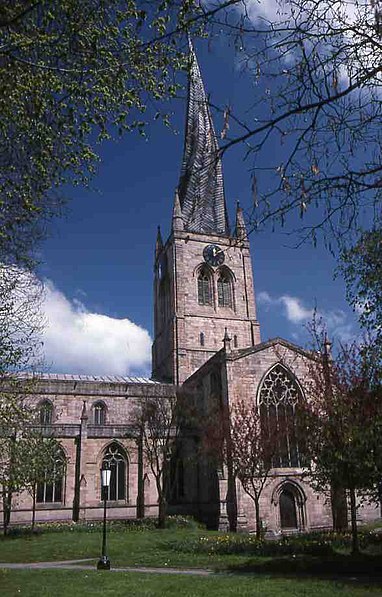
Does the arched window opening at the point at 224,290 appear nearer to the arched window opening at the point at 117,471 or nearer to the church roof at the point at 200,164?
the arched window opening at the point at 117,471

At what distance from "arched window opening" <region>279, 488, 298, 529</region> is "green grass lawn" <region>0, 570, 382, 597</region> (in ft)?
57.4

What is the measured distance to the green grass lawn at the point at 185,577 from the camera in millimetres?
10703

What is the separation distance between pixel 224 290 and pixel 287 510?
2173 centimetres

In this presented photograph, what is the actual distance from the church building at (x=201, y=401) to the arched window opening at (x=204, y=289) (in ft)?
0.31

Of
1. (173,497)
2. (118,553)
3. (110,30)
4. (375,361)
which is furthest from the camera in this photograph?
(173,497)

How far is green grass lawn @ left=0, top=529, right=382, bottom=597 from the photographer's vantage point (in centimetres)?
1070

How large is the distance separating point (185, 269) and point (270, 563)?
1274 inches

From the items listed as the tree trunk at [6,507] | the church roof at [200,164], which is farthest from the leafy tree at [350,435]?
the tree trunk at [6,507]

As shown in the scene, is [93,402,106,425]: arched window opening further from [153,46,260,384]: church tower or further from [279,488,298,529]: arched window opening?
[279,488,298,529]: arched window opening

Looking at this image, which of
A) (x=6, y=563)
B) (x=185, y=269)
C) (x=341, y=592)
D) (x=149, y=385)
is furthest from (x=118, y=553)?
(x=185, y=269)

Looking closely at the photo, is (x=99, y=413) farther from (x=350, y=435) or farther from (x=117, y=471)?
(x=350, y=435)

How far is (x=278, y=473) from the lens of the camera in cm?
2906

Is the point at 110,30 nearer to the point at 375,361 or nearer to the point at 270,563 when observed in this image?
the point at 375,361

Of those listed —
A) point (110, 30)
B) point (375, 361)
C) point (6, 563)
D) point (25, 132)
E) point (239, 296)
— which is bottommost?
point (6, 563)
